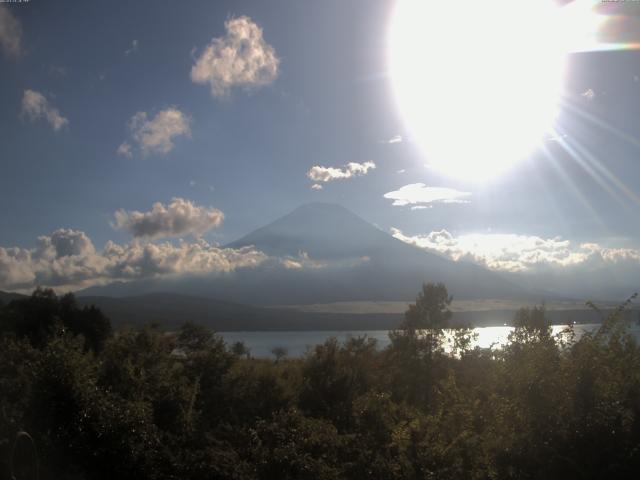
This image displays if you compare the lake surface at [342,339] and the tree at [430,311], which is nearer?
the lake surface at [342,339]

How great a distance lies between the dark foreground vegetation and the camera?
6227 millimetres

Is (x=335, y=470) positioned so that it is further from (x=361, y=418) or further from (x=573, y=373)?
(x=573, y=373)

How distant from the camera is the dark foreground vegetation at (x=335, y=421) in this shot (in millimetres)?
6227

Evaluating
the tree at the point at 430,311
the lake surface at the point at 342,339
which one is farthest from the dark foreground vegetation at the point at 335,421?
the tree at the point at 430,311

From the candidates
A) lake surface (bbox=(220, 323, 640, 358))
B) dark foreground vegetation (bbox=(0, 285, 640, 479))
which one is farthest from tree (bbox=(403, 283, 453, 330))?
dark foreground vegetation (bbox=(0, 285, 640, 479))

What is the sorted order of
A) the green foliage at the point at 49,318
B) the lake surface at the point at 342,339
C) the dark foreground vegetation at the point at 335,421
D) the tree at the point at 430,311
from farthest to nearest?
the green foliage at the point at 49,318 < the tree at the point at 430,311 < the lake surface at the point at 342,339 < the dark foreground vegetation at the point at 335,421

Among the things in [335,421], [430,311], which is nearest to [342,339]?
[430,311]

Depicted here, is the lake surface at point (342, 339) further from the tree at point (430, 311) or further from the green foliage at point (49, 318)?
the green foliage at point (49, 318)

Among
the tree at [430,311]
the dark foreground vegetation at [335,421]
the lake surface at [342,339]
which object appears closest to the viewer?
the dark foreground vegetation at [335,421]

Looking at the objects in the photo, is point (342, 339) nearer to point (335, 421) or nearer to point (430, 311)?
point (430, 311)

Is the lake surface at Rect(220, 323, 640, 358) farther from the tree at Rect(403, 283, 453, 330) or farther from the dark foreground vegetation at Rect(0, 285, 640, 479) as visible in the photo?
the tree at Rect(403, 283, 453, 330)

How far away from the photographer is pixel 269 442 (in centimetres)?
897

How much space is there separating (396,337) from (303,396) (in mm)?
11833

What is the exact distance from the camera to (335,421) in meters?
13.2
